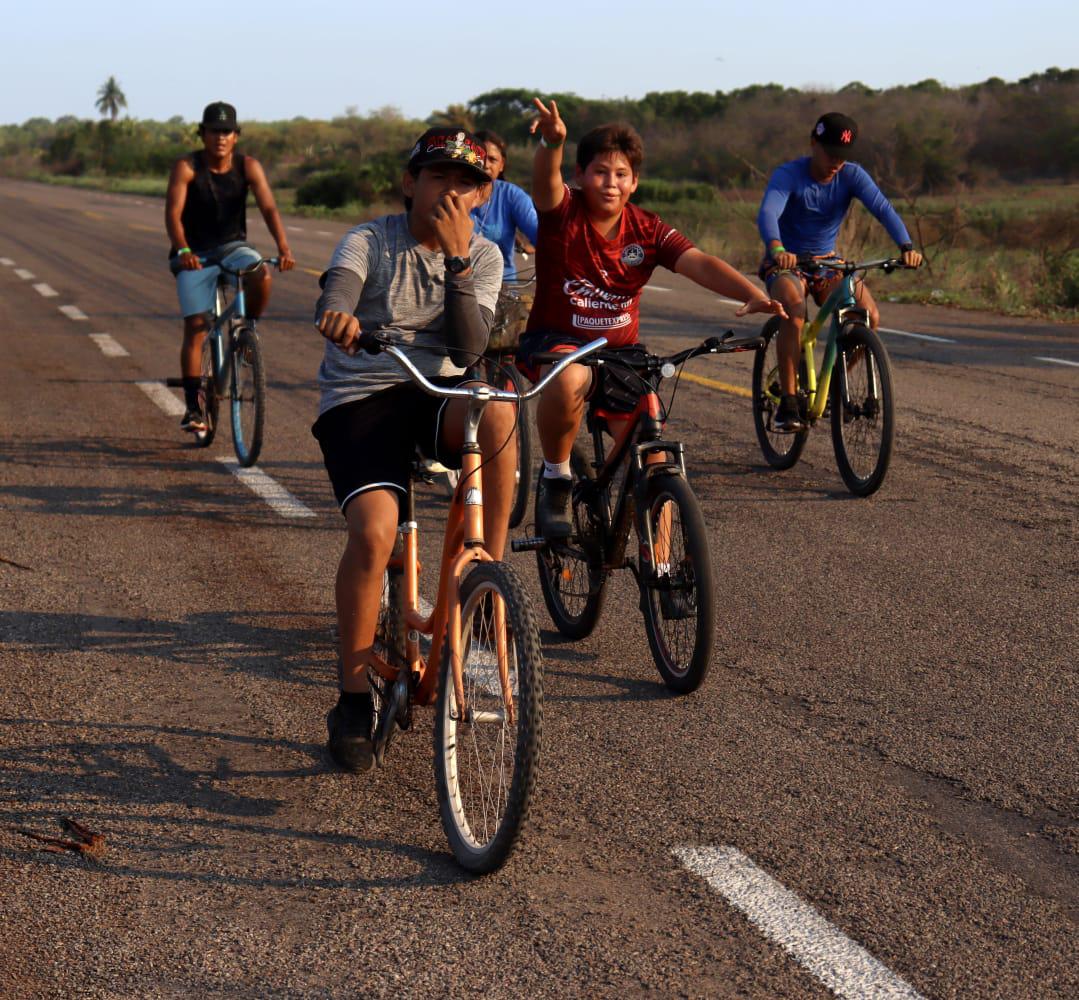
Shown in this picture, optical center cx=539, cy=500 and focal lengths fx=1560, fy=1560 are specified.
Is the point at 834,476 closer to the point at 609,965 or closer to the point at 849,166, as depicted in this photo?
the point at 849,166

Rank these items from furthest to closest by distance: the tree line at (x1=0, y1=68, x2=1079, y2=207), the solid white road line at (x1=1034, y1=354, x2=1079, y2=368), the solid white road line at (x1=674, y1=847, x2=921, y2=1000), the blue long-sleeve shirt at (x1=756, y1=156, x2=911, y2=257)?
the tree line at (x1=0, y1=68, x2=1079, y2=207), the solid white road line at (x1=1034, y1=354, x2=1079, y2=368), the blue long-sleeve shirt at (x1=756, y1=156, x2=911, y2=257), the solid white road line at (x1=674, y1=847, x2=921, y2=1000)

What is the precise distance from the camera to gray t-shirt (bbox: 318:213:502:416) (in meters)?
4.46

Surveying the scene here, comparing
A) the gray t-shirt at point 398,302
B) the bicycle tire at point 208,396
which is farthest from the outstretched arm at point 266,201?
the gray t-shirt at point 398,302

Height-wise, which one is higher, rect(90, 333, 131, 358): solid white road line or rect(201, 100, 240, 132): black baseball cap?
rect(201, 100, 240, 132): black baseball cap

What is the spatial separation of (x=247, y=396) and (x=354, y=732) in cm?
498

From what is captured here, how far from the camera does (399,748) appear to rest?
189 inches

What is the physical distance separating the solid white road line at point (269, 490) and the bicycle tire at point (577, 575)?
2275mm

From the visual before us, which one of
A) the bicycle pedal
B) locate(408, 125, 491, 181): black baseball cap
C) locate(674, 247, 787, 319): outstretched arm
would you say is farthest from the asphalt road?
locate(408, 125, 491, 181): black baseball cap

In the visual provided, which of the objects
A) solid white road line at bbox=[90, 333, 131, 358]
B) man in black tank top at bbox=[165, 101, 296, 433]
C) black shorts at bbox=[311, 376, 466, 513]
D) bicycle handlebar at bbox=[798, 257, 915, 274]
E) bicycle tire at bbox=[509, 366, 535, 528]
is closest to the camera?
black shorts at bbox=[311, 376, 466, 513]

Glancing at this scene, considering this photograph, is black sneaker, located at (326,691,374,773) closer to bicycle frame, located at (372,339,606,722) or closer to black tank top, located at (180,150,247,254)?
bicycle frame, located at (372,339,606,722)

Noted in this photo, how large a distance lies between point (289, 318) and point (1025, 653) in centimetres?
1330

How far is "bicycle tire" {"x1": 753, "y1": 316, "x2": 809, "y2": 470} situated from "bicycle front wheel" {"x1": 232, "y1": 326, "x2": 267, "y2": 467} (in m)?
2.88

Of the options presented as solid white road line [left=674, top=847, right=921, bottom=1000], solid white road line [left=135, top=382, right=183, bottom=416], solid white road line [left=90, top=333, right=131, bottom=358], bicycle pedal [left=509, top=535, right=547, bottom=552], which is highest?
bicycle pedal [left=509, top=535, right=547, bottom=552]

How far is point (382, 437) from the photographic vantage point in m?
4.39
